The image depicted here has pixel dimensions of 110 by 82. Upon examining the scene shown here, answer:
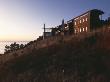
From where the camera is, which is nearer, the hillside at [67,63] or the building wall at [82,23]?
the hillside at [67,63]

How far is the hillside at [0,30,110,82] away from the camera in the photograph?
29625mm

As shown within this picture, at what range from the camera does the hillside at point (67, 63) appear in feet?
97.2

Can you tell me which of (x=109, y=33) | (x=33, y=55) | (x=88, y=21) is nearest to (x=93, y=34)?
(x=109, y=33)

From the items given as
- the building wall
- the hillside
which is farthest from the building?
Result: the hillside

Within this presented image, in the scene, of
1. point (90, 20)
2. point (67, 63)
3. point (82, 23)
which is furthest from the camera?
point (82, 23)

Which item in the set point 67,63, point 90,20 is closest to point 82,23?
point 90,20

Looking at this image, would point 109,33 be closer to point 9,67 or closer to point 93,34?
point 93,34

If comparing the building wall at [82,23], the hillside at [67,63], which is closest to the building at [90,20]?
the building wall at [82,23]

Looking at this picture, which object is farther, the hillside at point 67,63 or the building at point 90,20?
the building at point 90,20

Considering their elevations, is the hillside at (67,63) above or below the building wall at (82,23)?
below

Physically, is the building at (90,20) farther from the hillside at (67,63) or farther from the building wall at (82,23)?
the hillside at (67,63)

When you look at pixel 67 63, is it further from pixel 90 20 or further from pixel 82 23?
pixel 82 23

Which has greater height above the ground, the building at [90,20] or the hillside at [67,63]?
the building at [90,20]

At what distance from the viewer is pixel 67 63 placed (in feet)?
112
